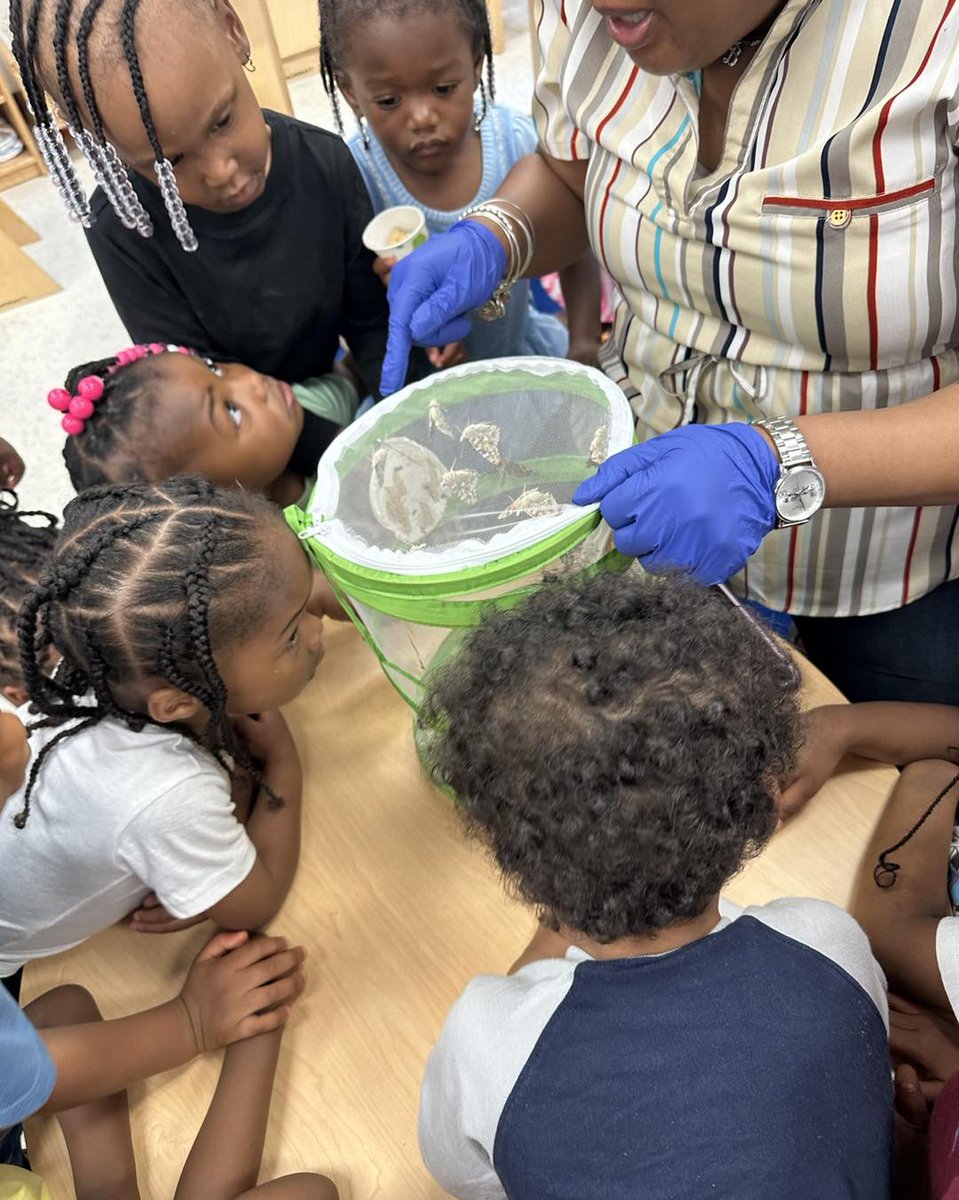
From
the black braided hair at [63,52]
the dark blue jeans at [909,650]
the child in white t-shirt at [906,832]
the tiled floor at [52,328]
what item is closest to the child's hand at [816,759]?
the child in white t-shirt at [906,832]

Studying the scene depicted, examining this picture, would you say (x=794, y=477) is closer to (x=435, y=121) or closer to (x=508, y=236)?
(x=508, y=236)

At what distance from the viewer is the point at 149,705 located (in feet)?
2.77

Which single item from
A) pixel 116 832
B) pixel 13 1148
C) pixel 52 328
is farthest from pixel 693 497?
pixel 52 328

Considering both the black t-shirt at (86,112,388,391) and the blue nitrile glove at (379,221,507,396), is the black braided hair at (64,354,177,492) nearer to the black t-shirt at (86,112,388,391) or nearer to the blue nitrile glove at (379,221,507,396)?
the black t-shirt at (86,112,388,391)

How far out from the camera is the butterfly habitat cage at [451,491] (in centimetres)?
70

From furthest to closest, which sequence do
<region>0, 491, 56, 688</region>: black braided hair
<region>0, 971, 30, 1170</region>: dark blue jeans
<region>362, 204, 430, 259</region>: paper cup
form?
<region>362, 204, 430, 259</region>: paper cup
<region>0, 491, 56, 688</region>: black braided hair
<region>0, 971, 30, 1170</region>: dark blue jeans

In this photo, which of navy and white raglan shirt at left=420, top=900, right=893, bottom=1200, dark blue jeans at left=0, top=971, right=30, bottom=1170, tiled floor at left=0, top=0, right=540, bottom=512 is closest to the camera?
navy and white raglan shirt at left=420, top=900, right=893, bottom=1200

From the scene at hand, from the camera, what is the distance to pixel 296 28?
10.7ft

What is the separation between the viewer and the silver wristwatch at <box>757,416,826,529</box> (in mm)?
782

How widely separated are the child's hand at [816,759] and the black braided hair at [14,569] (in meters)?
0.84

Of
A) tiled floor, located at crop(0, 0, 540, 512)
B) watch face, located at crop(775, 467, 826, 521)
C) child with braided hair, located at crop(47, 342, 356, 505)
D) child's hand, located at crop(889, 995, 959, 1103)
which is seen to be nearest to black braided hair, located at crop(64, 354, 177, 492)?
child with braided hair, located at crop(47, 342, 356, 505)

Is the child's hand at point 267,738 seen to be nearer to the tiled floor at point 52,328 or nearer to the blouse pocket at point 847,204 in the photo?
the blouse pocket at point 847,204

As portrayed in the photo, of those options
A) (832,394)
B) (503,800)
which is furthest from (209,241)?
(503,800)

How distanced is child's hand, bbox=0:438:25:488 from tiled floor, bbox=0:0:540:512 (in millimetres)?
882
